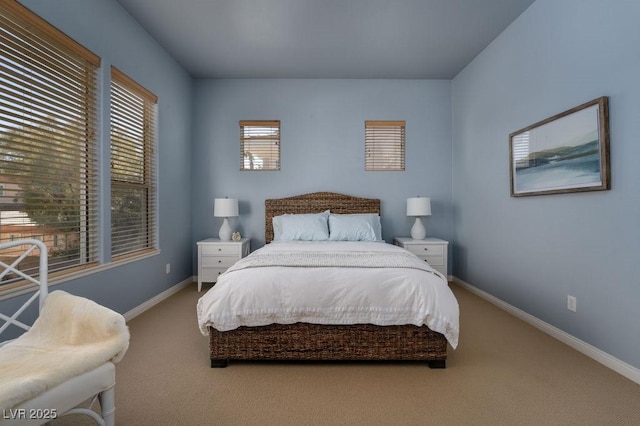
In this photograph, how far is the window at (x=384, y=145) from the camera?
4434 millimetres

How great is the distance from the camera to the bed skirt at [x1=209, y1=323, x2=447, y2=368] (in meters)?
2.03

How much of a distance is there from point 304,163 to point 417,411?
3.38 meters

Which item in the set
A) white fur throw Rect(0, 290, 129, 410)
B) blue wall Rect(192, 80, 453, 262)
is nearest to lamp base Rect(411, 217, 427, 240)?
blue wall Rect(192, 80, 453, 262)

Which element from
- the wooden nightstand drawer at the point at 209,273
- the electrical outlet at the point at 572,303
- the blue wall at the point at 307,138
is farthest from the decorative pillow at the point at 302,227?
the electrical outlet at the point at 572,303

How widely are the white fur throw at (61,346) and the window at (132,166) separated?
5.22 feet

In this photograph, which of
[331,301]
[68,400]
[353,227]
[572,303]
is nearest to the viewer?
[68,400]

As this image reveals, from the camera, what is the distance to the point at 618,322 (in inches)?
80.0

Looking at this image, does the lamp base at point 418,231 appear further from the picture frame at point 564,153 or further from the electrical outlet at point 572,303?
the electrical outlet at point 572,303

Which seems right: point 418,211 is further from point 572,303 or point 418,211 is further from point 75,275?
point 75,275

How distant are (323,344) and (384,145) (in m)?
3.18

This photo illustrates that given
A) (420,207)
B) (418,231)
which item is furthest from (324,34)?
(418,231)

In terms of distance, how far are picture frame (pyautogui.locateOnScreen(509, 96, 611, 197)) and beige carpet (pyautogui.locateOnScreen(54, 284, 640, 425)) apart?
4.25ft

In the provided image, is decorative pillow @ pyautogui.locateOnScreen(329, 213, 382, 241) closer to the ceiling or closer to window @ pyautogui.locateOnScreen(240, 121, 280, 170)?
window @ pyautogui.locateOnScreen(240, 121, 280, 170)

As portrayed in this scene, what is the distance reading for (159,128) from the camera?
11.7 ft
